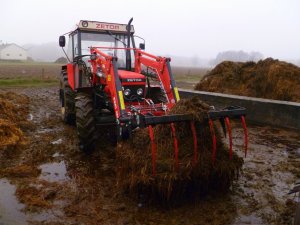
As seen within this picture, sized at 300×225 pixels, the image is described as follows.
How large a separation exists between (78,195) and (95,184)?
1.48 feet

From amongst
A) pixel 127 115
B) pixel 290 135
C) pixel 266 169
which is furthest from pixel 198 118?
pixel 290 135

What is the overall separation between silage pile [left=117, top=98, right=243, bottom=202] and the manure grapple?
116 mm

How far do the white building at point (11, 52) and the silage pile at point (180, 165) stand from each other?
124 meters

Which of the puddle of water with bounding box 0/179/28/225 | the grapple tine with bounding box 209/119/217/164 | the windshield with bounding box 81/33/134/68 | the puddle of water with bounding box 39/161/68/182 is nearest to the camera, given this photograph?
the puddle of water with bounding box 0/179/28/225

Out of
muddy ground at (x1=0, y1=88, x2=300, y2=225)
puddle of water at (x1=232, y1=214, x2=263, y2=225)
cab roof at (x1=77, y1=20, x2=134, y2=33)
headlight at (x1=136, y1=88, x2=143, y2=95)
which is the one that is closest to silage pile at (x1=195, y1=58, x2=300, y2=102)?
muddy ground at (x1=0, y1=88, x2=300, y2=225)

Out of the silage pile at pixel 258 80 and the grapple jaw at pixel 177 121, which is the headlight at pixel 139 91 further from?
the silage pile at pixel 258 80

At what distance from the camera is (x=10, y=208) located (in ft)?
14.2

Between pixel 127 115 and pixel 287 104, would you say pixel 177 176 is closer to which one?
pixel 127 115

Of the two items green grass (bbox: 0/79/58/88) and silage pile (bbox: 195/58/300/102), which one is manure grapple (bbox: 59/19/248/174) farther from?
green grass (bbox: 0/79/58/88)

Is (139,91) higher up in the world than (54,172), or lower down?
higher up

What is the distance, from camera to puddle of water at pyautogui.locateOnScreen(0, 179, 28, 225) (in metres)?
4.04

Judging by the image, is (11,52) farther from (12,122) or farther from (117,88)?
(117,88)

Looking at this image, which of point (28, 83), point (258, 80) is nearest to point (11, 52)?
point (28, 83)

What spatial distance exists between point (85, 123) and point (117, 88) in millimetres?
1005
